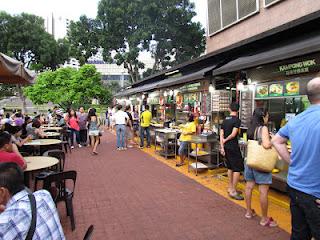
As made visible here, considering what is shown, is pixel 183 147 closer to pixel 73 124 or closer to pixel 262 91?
pixel 262 91

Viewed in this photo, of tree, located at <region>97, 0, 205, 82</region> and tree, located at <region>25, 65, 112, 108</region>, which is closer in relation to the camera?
tree, located at <region>25, 65, 112, 108</region>

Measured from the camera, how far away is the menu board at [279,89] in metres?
6.39

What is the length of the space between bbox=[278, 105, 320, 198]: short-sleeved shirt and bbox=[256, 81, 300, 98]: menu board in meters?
4.06

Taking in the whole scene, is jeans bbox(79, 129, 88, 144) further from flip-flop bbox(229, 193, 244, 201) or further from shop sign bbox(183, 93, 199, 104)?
flip-flop bbox(229, 193, 244, 201)

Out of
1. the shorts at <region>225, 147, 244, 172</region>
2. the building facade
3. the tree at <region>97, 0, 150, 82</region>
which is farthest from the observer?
the tree at <region>97, 0, 150, 82</region>

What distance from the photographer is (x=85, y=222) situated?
16.5 feet

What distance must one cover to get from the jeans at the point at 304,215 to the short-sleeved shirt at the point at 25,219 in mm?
2037

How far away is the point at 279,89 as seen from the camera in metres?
6.83

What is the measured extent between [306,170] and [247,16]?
9925 millimetres

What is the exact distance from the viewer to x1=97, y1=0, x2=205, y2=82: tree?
26.2m

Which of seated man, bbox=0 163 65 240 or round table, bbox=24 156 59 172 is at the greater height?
seated man, bbox=0 163 65 240

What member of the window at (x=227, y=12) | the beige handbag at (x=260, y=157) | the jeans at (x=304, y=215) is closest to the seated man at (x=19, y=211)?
the jeans at (x=304, y=215)

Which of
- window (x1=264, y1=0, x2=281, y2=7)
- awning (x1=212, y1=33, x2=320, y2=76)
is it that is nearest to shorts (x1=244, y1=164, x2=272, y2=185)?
awning (x1=212, y1=33, x2=320, y2=76)

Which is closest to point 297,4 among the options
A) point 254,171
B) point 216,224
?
point 254,171
